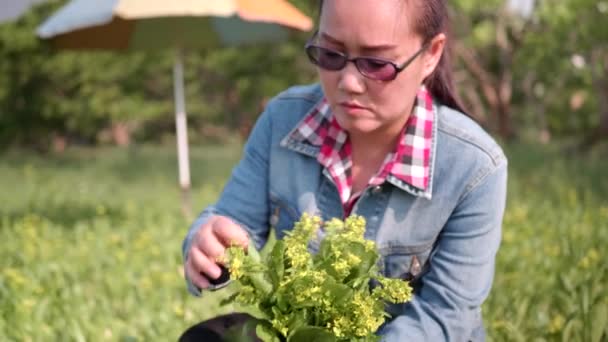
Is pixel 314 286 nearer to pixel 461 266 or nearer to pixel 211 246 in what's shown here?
pixel 211 246

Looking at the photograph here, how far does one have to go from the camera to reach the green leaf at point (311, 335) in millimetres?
1497

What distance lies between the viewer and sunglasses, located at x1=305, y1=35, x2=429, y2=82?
186 centimetres

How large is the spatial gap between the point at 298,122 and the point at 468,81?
14.8 m

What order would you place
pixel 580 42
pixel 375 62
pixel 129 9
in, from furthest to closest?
pixel 580 42, pixel 129 9, pixel 375 62

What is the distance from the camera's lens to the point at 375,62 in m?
1.85

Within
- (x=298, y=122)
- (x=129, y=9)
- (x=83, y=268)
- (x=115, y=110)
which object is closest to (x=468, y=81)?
(x=115, y=110)

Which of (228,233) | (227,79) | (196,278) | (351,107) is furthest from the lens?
(227,79)

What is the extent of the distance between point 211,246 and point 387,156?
0.58 metres

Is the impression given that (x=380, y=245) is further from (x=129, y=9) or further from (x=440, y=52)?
(x=129, y=9)

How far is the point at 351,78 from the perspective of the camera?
1.87 meters

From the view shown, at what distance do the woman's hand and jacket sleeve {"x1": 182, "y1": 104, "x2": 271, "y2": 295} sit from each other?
0.35 m

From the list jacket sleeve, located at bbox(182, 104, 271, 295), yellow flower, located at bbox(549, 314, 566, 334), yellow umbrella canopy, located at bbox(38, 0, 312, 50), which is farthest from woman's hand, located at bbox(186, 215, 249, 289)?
yellow umbrella canopy, located at bbox(38, 0, 312, 50)

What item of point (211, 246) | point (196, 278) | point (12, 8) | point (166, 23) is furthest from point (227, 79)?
point (211, 246)

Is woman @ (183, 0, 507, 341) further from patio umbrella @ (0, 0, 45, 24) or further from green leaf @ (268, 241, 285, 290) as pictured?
patio umbrella @ (0, 0, 45, 24)
